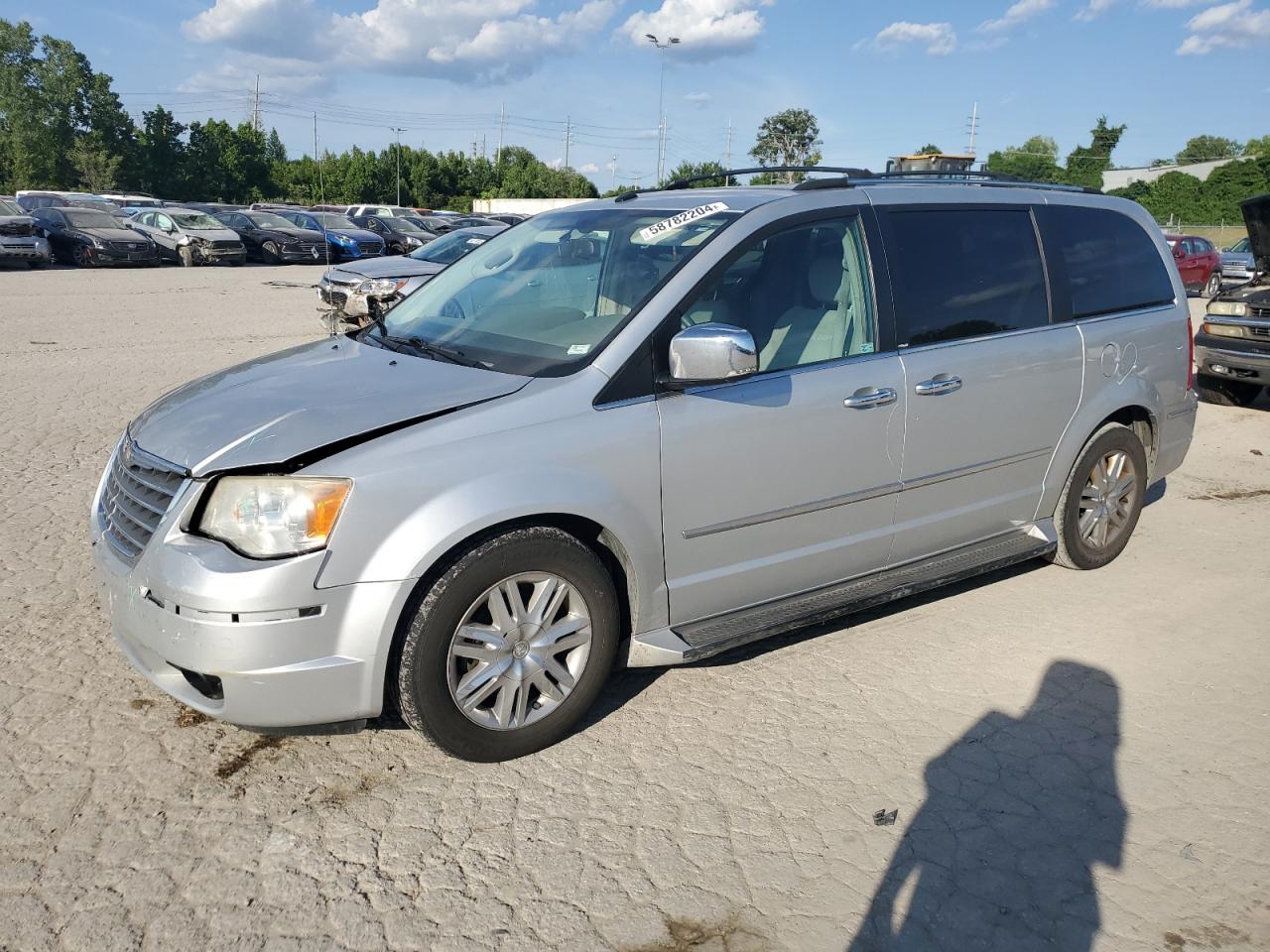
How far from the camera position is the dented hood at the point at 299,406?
3.20 m

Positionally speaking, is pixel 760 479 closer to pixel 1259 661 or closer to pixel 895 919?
pixel 895 919

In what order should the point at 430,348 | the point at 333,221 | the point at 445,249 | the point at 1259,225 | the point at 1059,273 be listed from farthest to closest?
the point at 333,221
the point at 445,249
the point at 1259,225
the point at 1059,273
the point at 430,348

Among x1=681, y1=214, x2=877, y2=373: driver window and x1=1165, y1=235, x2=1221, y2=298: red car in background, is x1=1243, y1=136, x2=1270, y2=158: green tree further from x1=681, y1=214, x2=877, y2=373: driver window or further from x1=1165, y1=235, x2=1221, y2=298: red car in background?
x1=681, y1=214, x2=877, y2=373: driver window

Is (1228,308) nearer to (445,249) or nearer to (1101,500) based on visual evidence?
(1101,500)

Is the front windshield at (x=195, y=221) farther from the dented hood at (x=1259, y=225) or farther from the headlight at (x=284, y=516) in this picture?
the headlight at (x=284, y=516)

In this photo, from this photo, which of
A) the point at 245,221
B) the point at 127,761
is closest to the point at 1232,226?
the point at 245,221

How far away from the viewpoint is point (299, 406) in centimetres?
345

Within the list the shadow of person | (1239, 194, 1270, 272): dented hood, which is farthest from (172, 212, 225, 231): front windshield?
the shadow of person

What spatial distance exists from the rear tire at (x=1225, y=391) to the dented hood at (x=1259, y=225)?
119 cm

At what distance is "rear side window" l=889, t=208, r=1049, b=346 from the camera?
4.35 metres

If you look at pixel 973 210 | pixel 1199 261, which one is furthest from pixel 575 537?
pixel 1199 261

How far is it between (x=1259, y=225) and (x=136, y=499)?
34.9 feet

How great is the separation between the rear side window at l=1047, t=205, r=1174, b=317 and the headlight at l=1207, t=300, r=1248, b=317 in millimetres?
5440

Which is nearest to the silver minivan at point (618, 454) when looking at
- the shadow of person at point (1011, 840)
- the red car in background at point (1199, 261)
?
the shadow of person at point (1011, 840)
